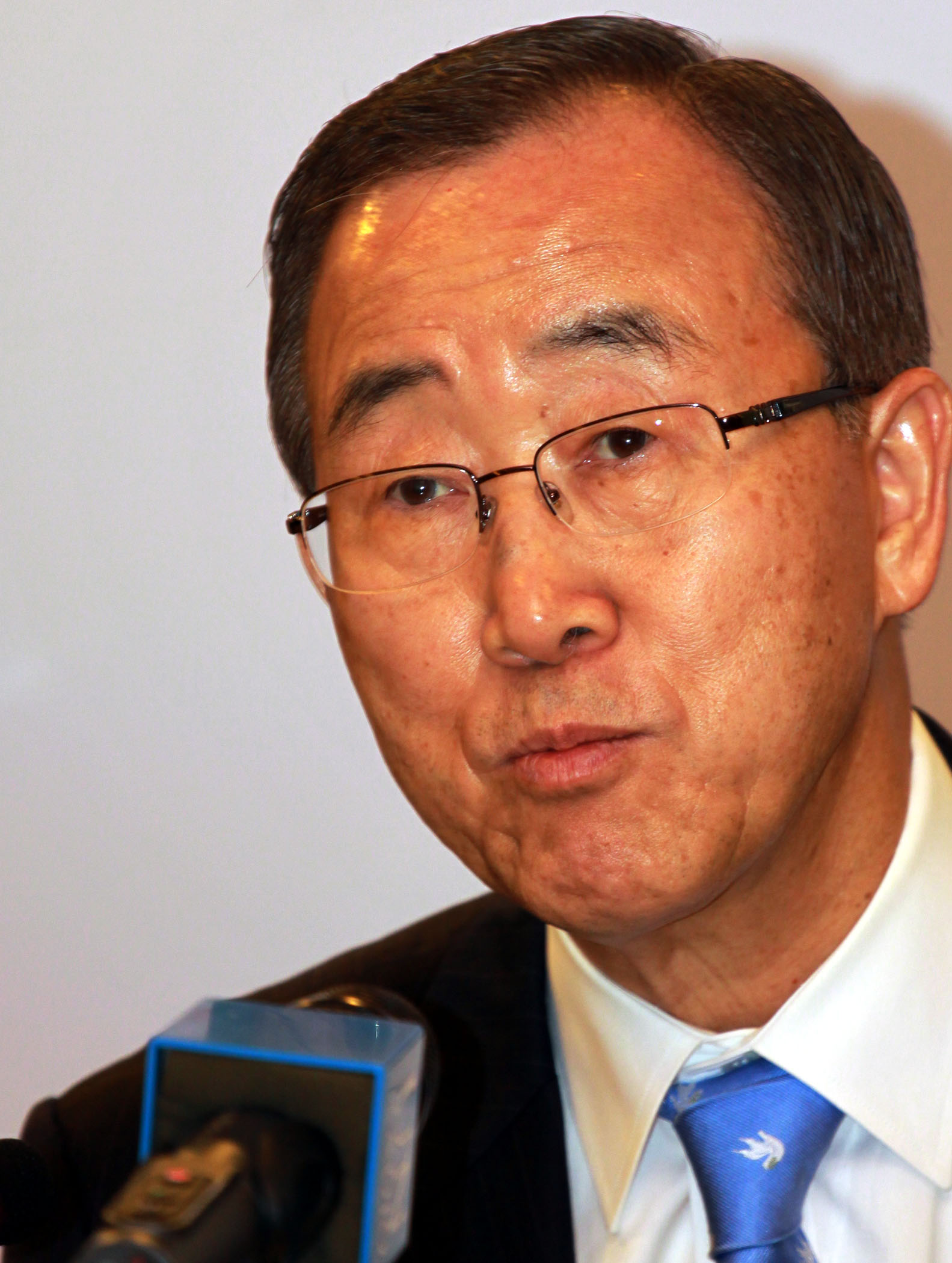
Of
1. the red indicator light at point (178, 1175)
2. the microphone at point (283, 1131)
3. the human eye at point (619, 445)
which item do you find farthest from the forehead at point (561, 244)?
the red indicator light at point (178, 1175)

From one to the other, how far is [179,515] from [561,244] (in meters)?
1.06

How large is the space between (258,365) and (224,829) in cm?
80

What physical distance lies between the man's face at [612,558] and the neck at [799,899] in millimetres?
63

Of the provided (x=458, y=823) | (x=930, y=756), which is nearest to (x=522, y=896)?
(x=458, y=823)

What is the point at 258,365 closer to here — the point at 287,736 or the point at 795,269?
the point at 287,736

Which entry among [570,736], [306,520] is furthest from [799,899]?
[306,520]

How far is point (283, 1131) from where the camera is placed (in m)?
0.94

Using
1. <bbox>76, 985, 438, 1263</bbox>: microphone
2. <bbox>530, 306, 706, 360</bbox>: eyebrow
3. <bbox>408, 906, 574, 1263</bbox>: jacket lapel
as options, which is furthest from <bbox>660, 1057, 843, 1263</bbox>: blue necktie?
<bbox>530, 306, 706, 360</bbox>: eyebrow

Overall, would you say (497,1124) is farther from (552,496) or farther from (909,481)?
(909,481)

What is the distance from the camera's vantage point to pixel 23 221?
2.35 meters

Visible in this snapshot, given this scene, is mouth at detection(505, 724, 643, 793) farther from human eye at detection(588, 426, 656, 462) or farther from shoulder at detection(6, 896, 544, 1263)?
shoulder at detection(6, 896, 544, 1263)

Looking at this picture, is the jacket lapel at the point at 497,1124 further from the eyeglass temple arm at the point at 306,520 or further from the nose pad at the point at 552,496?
the nose pad at the point at 552,496

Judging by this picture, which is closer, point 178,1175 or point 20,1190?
point 178,1175

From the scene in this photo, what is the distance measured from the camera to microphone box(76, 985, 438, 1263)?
873 millimetres
